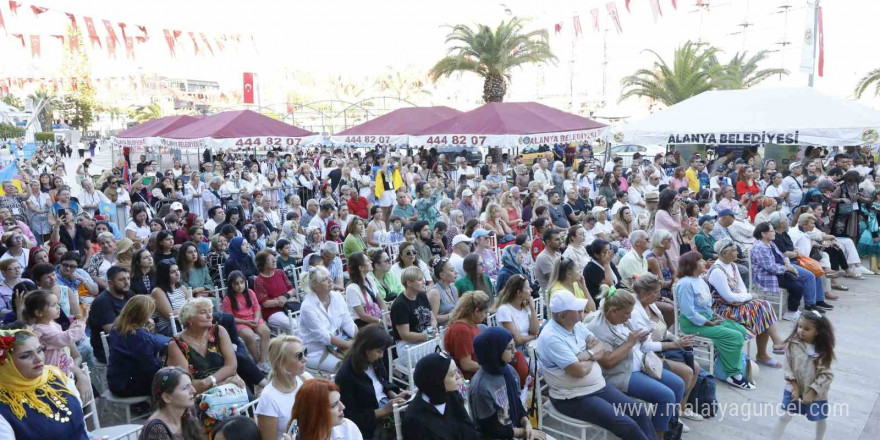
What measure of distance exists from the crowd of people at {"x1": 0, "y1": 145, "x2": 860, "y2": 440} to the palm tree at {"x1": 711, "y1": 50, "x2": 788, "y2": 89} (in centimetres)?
1815

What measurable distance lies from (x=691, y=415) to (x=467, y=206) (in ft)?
19.1

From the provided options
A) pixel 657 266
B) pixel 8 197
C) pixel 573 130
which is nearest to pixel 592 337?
pixel 657 266

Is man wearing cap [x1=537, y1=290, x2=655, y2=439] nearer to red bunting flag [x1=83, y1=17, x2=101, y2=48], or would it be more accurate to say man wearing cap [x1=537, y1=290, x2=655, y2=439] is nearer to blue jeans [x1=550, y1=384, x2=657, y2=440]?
blue jeans [x1=550, y1=384, x2=657, y2=440]

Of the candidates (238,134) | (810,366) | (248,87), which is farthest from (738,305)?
(248,87)

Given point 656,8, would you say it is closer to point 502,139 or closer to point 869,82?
point 502,139

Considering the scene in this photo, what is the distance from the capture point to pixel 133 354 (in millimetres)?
4434

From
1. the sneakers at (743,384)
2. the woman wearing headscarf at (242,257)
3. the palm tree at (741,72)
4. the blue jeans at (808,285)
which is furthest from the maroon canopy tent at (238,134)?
the palm tree at (741,72)

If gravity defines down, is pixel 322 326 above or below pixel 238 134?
below

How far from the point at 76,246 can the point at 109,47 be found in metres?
12.4

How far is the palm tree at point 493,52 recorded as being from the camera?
2539 cm

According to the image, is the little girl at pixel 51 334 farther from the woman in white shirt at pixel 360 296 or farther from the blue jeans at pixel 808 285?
the blue jeans at pixel 808 285

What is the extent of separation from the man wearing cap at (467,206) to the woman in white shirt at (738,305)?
15.0 ft

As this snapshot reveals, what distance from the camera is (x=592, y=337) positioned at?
4652 mm

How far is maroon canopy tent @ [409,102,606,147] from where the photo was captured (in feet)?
42.3
